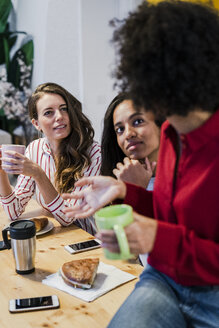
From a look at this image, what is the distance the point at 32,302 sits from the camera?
1.05 metres

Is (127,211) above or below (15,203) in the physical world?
above

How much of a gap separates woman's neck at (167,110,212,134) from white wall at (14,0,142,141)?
2.81 metres

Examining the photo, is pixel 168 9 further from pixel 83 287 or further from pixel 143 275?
pixel 83 287

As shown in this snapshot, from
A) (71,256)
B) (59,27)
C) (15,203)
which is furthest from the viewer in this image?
(59,27)

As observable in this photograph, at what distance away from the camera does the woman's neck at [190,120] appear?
79cm

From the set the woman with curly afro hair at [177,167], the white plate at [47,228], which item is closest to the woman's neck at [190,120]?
the woman with curly afro hair at [177,167]

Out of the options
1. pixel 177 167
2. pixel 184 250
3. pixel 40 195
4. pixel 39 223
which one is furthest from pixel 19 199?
pixel 184 250

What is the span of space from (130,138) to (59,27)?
→ 2821 millimetres

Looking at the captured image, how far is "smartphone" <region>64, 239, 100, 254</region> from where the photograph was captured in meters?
1.38

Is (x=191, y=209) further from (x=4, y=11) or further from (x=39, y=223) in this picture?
(x=4, y=11)

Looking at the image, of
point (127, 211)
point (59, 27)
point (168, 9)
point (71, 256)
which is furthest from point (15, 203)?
point (59, 27)

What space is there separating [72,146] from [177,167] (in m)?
1.18

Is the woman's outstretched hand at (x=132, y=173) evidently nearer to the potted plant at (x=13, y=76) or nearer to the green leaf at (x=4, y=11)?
the potted plant at (x=13, y=76)

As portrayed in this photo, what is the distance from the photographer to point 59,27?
12.8 ft
